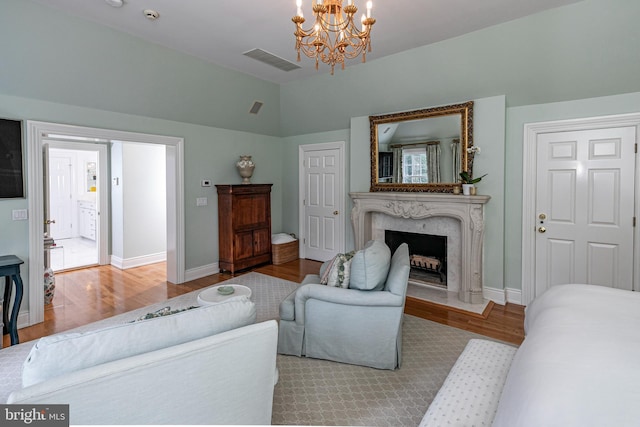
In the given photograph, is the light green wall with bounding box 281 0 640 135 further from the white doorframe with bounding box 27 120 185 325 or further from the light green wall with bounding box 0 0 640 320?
the white doorframe with bounding box 27 120 185 325

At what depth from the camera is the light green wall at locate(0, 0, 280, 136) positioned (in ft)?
9.37

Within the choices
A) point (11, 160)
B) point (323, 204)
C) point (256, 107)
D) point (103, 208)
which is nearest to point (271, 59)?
point (256, 107)

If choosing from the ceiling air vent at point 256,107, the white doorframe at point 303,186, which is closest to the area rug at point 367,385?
the white doorframe at point 303,186

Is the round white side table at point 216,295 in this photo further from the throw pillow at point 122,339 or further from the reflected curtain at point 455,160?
the reflected curtain at point 455,160

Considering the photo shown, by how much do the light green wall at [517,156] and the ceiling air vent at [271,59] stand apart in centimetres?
281

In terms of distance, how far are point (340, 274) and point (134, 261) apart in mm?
4566

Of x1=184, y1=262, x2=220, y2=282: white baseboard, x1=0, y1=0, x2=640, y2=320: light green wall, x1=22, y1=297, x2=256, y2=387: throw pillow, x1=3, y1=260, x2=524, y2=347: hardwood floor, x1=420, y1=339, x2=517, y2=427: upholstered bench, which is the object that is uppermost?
x1=0, y1=0, x2=640, y2=320: light green wall

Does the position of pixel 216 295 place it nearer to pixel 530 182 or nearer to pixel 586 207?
pixel 530 182

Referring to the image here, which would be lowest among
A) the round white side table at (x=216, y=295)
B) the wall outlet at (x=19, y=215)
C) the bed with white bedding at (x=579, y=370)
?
the round white side table at (x=216, y=295)

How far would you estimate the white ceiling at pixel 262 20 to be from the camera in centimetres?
284

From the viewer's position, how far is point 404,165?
4.57 meters

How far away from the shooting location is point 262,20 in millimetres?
3143

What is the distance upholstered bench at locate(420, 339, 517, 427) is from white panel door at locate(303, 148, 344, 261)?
3.81 m

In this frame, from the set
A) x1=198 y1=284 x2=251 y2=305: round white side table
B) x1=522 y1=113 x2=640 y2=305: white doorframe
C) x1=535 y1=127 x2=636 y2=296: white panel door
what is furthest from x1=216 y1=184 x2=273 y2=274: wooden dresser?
x1=535 y1=127 x2=636 y2=296: white panel door
